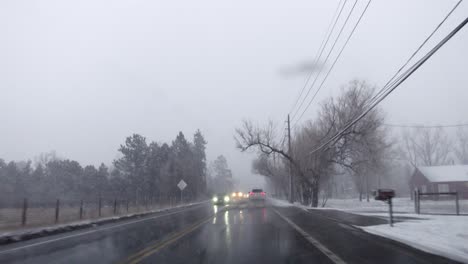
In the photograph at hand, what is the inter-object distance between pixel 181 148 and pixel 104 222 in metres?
62.9

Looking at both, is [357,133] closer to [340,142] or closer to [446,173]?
[340,142]

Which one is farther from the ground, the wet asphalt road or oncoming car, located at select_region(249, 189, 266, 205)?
oncoming car, located at select_region(249, 189, 266, 205)

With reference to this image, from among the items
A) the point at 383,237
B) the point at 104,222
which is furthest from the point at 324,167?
the point at 383,237

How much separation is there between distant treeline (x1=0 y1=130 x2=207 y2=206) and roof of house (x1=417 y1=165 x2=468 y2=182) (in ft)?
129

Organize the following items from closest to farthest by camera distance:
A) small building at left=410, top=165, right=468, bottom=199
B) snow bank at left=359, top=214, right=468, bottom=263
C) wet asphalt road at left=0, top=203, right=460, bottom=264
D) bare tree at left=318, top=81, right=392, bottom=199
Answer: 1. wet asphalt road at left=0, top=203, right=460, bottom=264
2. snow bank at left=359, top=214, right=468, bottom=263
3. bare tree at left=318, top=81, right=392, bottom=199
4. small building at left=410, top=165, right=468, bottom=199

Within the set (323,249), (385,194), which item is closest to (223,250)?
(323,249)

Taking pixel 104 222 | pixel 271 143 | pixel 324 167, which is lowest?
pixel 104 222

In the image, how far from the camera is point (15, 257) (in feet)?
32.9

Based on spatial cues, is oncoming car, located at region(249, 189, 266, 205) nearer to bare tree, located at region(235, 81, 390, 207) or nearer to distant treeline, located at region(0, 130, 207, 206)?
bare tree, located at region(235, 81, 390, 207)

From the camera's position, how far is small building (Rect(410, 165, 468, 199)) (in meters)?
58.5

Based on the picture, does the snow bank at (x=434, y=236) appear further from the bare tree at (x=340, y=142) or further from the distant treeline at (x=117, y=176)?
the distant treeline at (x=117, y=176)

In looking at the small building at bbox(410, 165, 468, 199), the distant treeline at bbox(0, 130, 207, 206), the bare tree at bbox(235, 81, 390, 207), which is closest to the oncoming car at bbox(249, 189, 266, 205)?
the bare tree at bbox(235, 81, 390, 207)

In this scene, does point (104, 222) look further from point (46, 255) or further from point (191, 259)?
point (191, 259)

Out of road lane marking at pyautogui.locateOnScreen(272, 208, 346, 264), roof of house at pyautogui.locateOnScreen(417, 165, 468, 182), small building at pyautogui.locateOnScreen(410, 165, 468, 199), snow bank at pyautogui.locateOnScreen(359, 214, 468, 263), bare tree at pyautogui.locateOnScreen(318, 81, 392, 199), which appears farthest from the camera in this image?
roof of house at pyautogui.locateOnScreen(417, 165, 468, 182)
